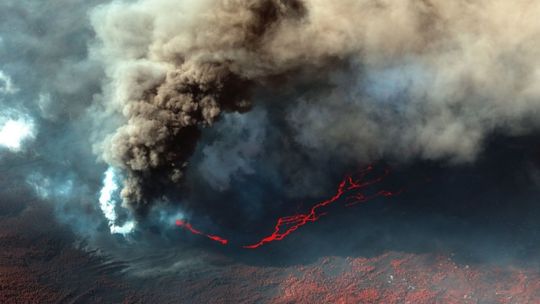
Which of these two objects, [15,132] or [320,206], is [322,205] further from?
[15,132]

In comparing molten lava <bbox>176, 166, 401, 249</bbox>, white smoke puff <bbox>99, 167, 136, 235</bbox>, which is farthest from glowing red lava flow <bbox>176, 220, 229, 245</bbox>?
white smoke puff <bbox>99, 167, 136, 235</bbox>

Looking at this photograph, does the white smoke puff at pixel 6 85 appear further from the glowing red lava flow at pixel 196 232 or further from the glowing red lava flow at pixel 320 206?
the glowing red lava flow at pixel 320 206

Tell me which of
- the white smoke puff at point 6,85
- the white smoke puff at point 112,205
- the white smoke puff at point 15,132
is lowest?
the white smoke puff at point 112,205

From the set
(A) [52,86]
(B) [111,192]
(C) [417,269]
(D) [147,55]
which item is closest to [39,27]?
(A) [52,86]

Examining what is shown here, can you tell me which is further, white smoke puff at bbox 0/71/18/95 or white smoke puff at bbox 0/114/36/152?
white smoke puff at bbox 0/71/18/95

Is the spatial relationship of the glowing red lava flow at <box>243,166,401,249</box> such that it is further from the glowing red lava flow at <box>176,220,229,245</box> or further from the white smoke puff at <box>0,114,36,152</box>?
the white smoke puff at <box>0,114,36,152</box>

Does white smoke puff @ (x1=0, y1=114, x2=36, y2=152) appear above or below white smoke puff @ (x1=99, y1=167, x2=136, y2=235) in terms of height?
Result: above

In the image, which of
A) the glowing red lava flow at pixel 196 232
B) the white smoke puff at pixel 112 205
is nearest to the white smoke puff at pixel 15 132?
the white smoke puff at pixel 112 205
